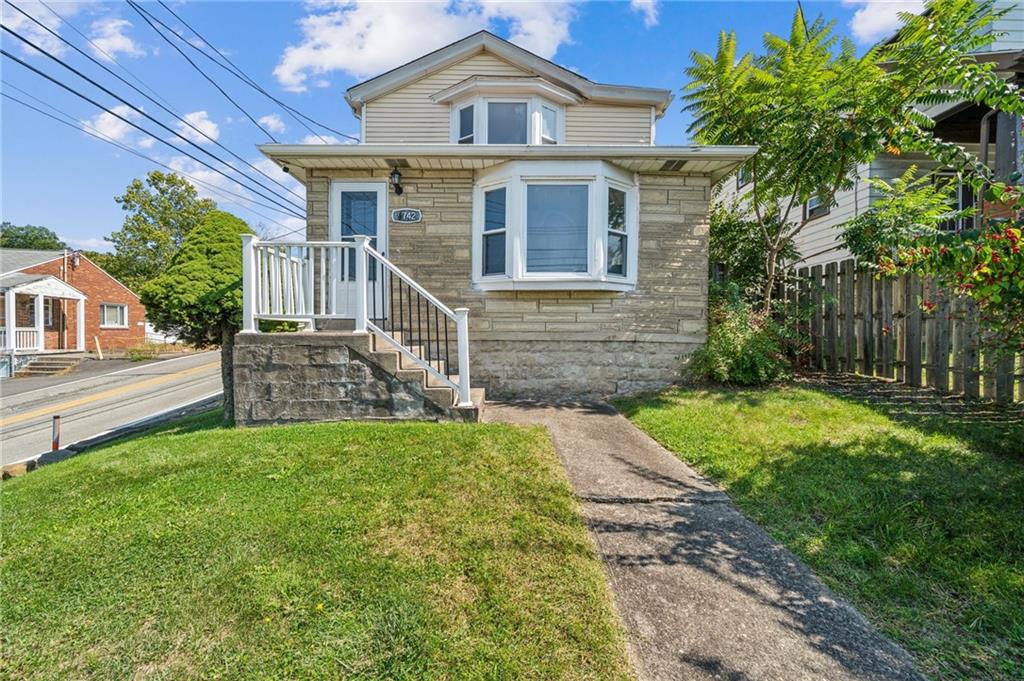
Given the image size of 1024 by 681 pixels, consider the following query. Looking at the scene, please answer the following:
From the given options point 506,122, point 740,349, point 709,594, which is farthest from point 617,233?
point 709,594

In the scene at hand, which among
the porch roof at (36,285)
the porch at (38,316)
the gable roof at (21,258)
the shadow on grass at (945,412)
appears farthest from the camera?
the gable roof at (21,258)

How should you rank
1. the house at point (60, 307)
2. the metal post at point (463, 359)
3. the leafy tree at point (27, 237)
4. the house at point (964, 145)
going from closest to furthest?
the metal post at point (463, 359)
the house at point (964, 145)
the house at point (60, 307)
the leafy tree at point (27, 237)

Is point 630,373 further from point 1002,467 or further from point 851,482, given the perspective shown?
point 1002,467

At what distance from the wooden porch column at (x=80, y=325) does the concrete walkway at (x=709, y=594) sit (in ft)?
92.9

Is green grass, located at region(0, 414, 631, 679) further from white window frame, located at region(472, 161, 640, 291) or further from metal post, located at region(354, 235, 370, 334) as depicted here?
white window frame, located at region(472, 161, 640, 291)

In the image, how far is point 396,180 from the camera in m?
6.46

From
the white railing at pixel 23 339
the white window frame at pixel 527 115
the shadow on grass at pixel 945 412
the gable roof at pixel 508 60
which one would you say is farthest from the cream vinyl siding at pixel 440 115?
the white railing at pixel 23 339

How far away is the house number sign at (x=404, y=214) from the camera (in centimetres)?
665

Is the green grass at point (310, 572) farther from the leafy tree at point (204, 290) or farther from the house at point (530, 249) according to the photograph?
the house at point (530, 249)

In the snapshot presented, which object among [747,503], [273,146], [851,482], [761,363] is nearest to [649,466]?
[747,503]

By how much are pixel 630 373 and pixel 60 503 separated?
6.16m

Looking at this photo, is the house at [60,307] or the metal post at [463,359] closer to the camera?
the metal post at [463,359]

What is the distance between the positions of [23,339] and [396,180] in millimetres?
23327

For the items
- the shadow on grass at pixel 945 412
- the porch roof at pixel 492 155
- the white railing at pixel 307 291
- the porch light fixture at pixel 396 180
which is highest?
the porch roof at pixel 492 155
